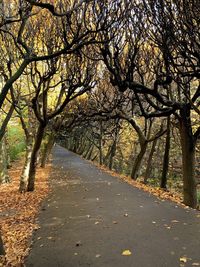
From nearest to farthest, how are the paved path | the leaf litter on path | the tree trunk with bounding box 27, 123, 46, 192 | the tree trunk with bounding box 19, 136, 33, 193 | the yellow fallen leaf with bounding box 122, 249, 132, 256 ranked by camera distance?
the paved path, the yellow fallen leaf with bounding box 122, 249, 132, 256, the leaf litter on path, the tree trunk with bounding box 27, 123, 46, 192, the tree trunk with bounding box 19, 136, 33, 193

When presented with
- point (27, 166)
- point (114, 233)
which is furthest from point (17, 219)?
point (27, 166)

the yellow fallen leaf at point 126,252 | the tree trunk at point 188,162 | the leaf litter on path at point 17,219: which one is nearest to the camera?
the yellow fallen leaf at point 126,252

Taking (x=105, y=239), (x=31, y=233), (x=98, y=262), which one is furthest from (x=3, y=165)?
(x=98, y=262)

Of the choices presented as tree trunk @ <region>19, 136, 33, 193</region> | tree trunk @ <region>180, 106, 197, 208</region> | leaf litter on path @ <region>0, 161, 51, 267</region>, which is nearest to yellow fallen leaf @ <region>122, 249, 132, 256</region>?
leaf litter on path @ <region>0, 161, 51, 267</region>

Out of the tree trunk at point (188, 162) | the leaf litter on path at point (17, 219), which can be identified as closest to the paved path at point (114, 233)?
the leaf litter on path at point (17, 219)

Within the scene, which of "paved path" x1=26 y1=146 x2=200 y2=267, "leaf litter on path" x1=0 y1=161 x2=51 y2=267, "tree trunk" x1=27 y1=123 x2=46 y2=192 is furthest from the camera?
"tree trunk" x1=27 y1=123 x2=46 y2=192

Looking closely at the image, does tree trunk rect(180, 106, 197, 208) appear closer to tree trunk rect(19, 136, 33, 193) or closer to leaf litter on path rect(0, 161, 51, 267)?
leaf litter on path rect(0, 161, 51, 267)

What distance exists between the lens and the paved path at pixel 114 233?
6562mm

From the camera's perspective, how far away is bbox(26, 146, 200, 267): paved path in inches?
258

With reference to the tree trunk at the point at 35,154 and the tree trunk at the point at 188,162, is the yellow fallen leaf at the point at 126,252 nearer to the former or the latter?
the tree trunk at the point at 188,162

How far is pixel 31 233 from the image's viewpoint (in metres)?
8.68

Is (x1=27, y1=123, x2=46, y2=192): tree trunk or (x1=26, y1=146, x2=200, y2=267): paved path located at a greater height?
(x1=27, y1=123, x2=46, y2=192): tree trunk

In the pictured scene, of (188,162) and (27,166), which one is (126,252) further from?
(27,166)

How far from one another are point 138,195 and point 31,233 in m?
6.00
